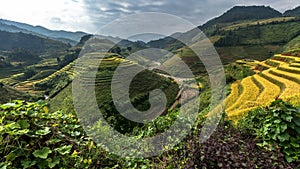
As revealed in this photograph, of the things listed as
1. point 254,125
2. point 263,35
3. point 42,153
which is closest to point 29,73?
point 254,125

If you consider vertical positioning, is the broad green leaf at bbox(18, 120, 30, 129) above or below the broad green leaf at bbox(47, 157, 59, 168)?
above

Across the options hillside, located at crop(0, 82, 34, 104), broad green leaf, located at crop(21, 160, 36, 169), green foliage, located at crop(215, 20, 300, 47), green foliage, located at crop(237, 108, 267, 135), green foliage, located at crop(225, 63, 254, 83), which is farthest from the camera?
green foliage, located at crop(215, 20, 300, 47)

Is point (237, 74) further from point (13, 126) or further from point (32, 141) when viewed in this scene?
point (13, 126)

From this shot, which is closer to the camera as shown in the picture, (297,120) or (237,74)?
(297,120)

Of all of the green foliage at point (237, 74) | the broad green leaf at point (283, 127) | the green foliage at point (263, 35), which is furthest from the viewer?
the green foliage at point (263, 35)

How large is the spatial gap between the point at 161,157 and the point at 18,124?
5.35 feet

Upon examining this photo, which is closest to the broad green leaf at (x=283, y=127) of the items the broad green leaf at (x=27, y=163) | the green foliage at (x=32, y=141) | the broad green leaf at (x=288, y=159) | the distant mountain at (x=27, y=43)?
the broad green leaf at (x=288, y=159)

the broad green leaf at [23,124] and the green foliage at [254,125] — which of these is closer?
the broad green leaf at [23,124]

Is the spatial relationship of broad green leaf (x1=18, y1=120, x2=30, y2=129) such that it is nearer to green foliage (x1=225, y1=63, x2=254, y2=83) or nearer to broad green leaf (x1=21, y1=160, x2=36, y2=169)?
broad green leaf (x1=21, y1=160, x2=36, y2=169)

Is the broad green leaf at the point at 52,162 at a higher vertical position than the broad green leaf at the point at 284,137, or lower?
higher

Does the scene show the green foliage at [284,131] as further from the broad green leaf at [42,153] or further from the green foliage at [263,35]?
the green foliage at [263,35]

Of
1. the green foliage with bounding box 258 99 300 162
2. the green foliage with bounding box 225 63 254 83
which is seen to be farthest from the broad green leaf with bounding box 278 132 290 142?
the green foliage with bounding box 225 63 254 83

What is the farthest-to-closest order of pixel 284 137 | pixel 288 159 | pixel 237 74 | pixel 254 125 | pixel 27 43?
pixel 27 43 → pixel 237 74 → pixel 254 125 → pixel 284 137 → pixel 288 159

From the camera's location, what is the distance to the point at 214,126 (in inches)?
119
